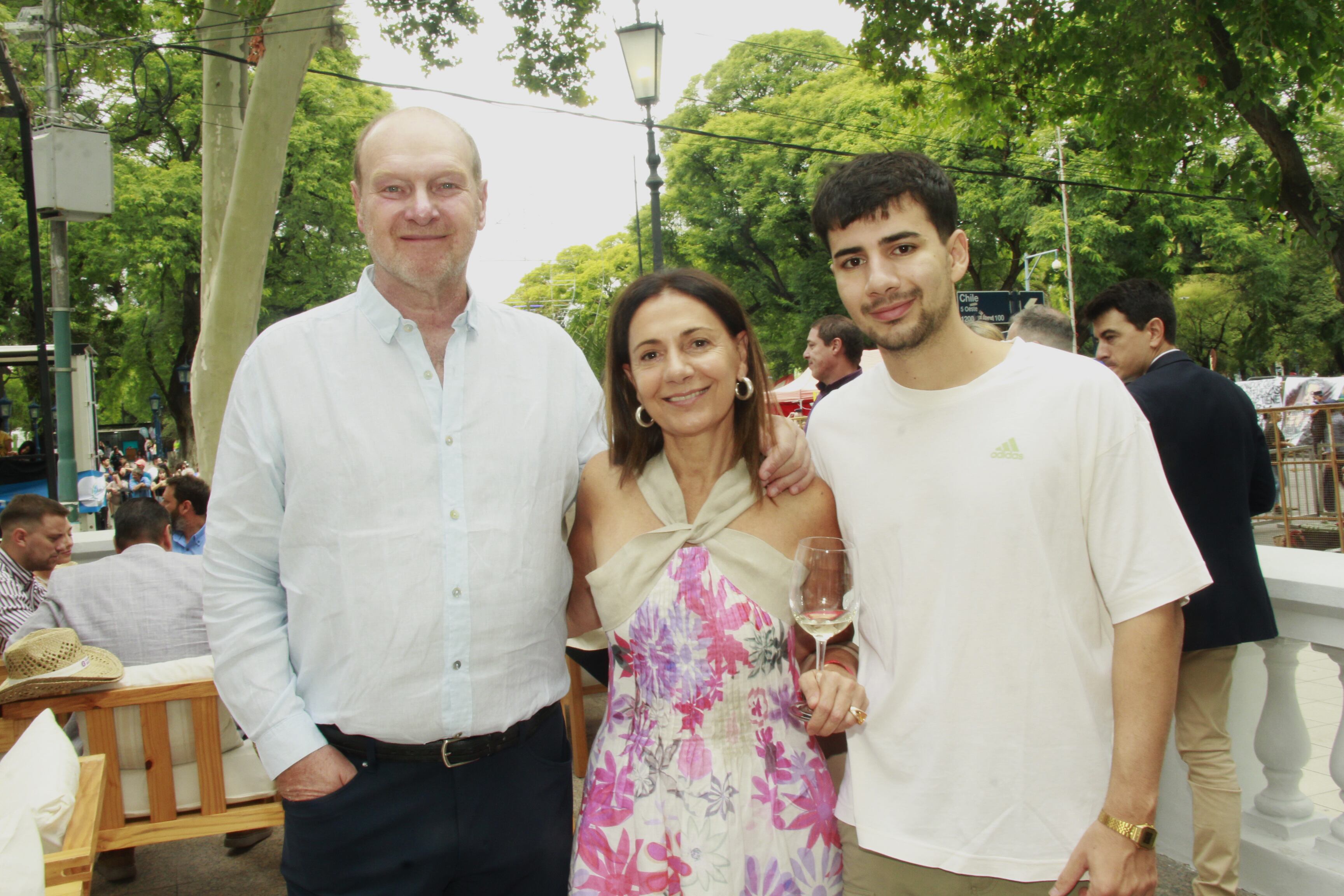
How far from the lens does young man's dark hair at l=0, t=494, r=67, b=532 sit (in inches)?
211

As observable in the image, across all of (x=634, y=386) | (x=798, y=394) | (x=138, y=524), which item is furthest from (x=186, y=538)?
(x=798, y=394)

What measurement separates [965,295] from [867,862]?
17.7 m

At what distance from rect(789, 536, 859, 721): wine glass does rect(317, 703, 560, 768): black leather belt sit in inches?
28.4

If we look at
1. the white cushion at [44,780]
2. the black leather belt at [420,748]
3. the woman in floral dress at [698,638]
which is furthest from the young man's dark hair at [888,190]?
the white cushion at [44,780]

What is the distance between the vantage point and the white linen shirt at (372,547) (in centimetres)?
200

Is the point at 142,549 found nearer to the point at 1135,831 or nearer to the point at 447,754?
the point at 447,754

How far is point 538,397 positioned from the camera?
2.25 m

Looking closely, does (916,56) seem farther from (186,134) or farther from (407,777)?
(186,134)

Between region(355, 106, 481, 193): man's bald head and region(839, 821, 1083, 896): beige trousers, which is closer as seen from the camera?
region(839, 821, 1083, 896): beige trousers

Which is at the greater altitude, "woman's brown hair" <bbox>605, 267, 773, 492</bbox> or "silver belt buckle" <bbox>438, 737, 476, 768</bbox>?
"woman's brown hair" <bbox>605, 267, 773, 492</bbox>

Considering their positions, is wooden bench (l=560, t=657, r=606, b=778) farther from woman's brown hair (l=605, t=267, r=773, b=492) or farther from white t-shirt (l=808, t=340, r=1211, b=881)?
white t-shirt (l=808, t=340, r=1211, b=881)

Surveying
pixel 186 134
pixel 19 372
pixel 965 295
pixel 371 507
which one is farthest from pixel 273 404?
pixel 19 372

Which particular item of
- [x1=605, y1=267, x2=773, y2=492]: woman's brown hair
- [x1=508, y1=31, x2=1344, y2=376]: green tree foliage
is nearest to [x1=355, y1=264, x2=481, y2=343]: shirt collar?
[x1=605, y1=267, x2=773, y2=492]: woman's brown hair

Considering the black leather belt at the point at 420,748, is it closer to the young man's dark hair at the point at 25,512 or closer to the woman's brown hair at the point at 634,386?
the woman's brown hair at the point at 634,386
